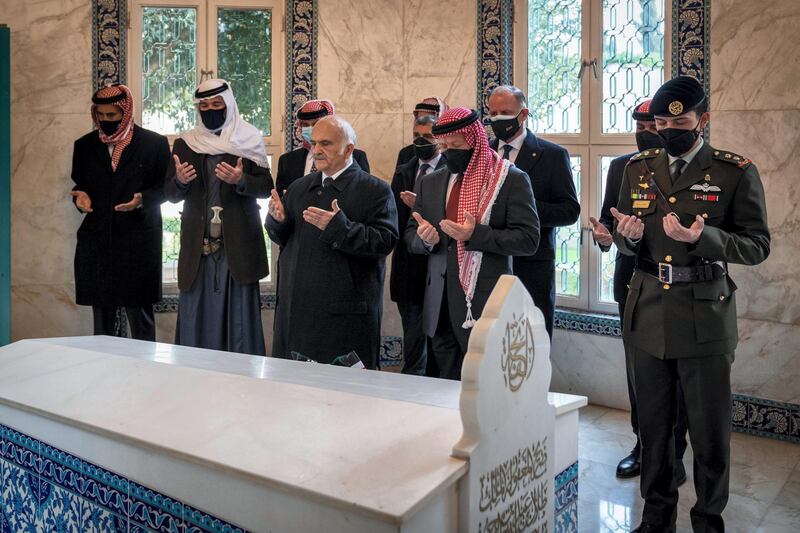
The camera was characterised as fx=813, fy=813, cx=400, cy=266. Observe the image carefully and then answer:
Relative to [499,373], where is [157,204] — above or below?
above

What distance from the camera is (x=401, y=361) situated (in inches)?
205

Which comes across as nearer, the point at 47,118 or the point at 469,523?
the point at 469,523

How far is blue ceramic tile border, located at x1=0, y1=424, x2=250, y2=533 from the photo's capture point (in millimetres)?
1585

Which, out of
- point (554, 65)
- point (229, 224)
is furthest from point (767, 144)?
point (229, 224)

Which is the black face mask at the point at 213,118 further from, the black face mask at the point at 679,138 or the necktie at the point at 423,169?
the black face mask at the point at 679,138

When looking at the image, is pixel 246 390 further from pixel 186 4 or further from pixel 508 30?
pixel 186 4

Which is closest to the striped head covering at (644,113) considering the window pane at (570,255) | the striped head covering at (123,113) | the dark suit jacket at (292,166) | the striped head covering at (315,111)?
the window pane at (570,255)

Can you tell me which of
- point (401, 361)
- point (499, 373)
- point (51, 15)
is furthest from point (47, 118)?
point (499, 373)

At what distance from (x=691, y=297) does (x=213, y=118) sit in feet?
8.01

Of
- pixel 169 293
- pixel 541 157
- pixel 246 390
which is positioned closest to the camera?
pixel 246 390

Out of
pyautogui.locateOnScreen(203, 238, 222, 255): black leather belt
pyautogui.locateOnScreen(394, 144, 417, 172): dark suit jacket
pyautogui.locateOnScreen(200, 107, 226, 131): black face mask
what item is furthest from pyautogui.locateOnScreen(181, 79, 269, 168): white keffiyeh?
pyautogui.locateOnScreen(394, 144, 417, 172): dark suit jacket

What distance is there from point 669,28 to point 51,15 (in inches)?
142

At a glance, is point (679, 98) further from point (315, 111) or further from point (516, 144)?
point (315, 111)

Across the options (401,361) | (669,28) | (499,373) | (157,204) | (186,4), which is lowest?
(401,361)
